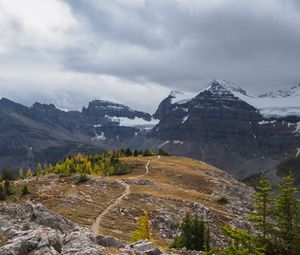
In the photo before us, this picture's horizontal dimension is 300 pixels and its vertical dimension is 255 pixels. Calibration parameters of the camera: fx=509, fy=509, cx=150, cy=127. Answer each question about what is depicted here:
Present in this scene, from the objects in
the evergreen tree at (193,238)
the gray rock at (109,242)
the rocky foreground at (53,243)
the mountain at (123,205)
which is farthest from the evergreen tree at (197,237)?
the rocky foreground at (53,243)

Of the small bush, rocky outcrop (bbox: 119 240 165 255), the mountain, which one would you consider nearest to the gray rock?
the mountain

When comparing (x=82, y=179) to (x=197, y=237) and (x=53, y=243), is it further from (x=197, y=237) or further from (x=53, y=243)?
(x=53, y=243)

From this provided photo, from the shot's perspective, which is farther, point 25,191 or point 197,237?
point 25,191

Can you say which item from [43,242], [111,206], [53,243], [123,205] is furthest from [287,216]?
[123,205]

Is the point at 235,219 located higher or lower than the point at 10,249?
lower

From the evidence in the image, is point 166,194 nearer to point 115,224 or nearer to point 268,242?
point 115,224

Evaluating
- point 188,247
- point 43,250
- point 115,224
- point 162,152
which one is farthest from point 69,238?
point 162,152

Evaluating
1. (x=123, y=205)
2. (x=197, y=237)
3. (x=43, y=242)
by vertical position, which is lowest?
(x=123, y=205)

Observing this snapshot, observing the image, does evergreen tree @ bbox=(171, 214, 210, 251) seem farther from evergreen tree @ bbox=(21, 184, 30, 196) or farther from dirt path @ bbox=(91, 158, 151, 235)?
evergreen tree @ bbox=(21, 184, 30, 196)

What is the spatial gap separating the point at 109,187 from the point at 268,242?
208ft

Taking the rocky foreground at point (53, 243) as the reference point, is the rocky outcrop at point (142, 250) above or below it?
below

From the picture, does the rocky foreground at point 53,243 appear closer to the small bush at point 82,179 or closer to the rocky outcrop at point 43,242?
the rocky outcrop at point 43,242

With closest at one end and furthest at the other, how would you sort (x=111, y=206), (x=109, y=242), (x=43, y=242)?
(x=43, y=242) → (x=109, y=242) → (x=111, y=206)

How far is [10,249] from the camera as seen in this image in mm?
30594
